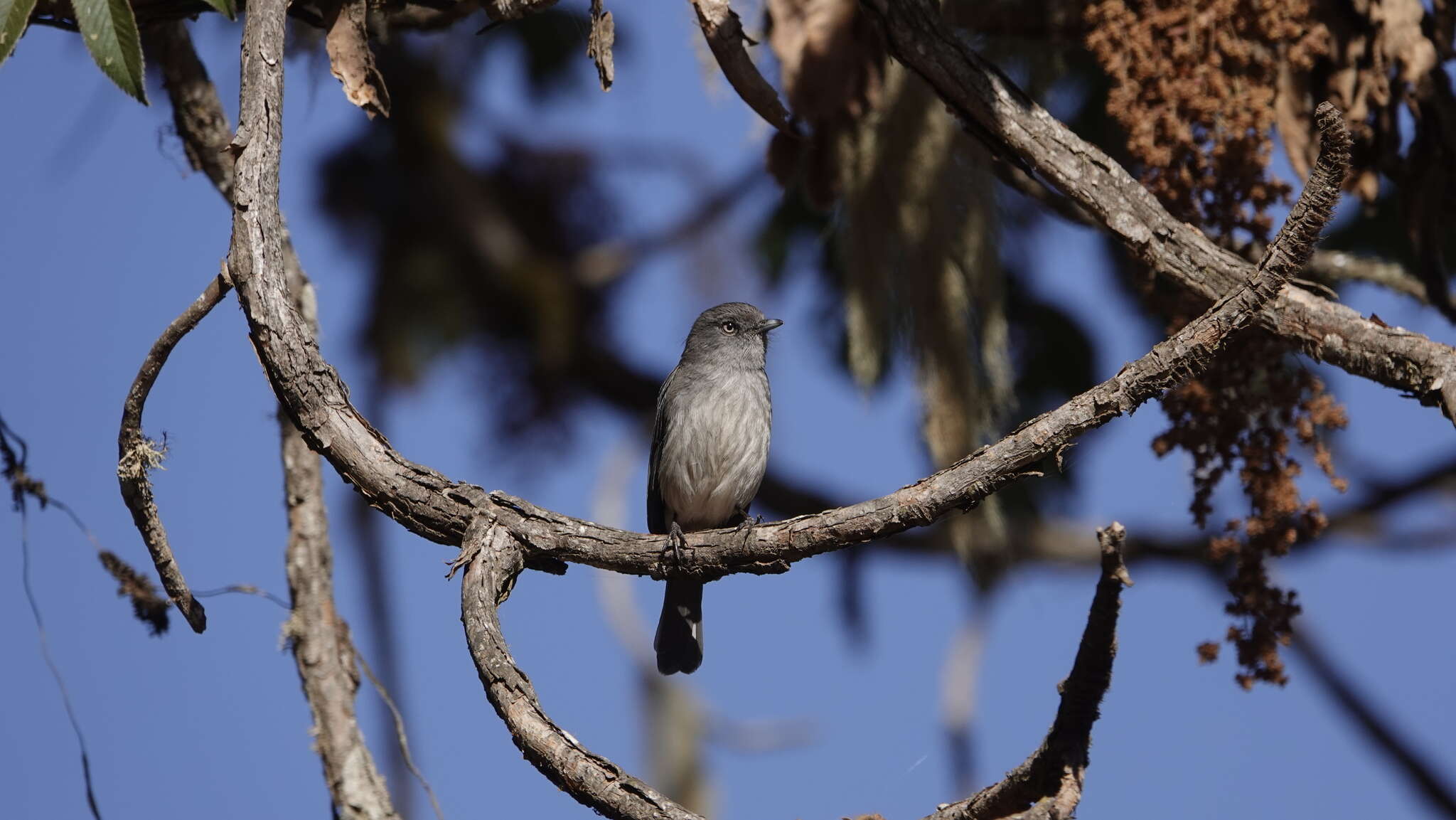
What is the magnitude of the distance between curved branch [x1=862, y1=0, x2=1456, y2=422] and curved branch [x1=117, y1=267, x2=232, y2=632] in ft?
7.17

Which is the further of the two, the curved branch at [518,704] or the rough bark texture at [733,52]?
the rough bark texture at [733,52]

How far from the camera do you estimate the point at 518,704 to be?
3.23m

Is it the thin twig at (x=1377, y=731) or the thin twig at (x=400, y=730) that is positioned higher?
the thin twig at (x=1377, y=731)

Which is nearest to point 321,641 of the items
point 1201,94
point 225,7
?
point 225,7

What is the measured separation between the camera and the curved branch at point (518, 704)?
121 inches

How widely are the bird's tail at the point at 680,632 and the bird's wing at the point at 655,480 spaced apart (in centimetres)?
43

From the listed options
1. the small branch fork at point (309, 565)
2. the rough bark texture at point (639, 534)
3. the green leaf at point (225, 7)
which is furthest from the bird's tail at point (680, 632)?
the green leaf at point (225, 7)

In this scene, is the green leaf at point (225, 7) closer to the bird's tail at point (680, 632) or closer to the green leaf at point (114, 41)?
the green leaf at point (114, 41)

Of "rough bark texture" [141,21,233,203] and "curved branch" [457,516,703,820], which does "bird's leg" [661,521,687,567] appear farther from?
"rough bark texture" [141,21,233,203]

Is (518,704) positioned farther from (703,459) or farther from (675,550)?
(703,459)

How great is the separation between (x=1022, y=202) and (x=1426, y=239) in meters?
1.67

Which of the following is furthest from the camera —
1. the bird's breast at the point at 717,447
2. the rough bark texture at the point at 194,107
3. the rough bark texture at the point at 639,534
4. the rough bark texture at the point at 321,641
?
the bird's breast at the point at 717,447

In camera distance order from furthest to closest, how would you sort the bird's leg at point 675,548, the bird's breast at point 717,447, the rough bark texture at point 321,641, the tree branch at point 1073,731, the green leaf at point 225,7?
the bird's breast at point 717,447
the rough bark texture at point 321,641
the green leaf at point 225,7
the bird's leg at point 675,548
the tree branch at point 1073,731

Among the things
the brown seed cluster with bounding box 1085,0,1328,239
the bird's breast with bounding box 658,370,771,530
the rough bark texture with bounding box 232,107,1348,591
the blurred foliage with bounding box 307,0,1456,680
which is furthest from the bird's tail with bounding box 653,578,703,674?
the brown seed cluster with bounding box 1085,0,1328,239
